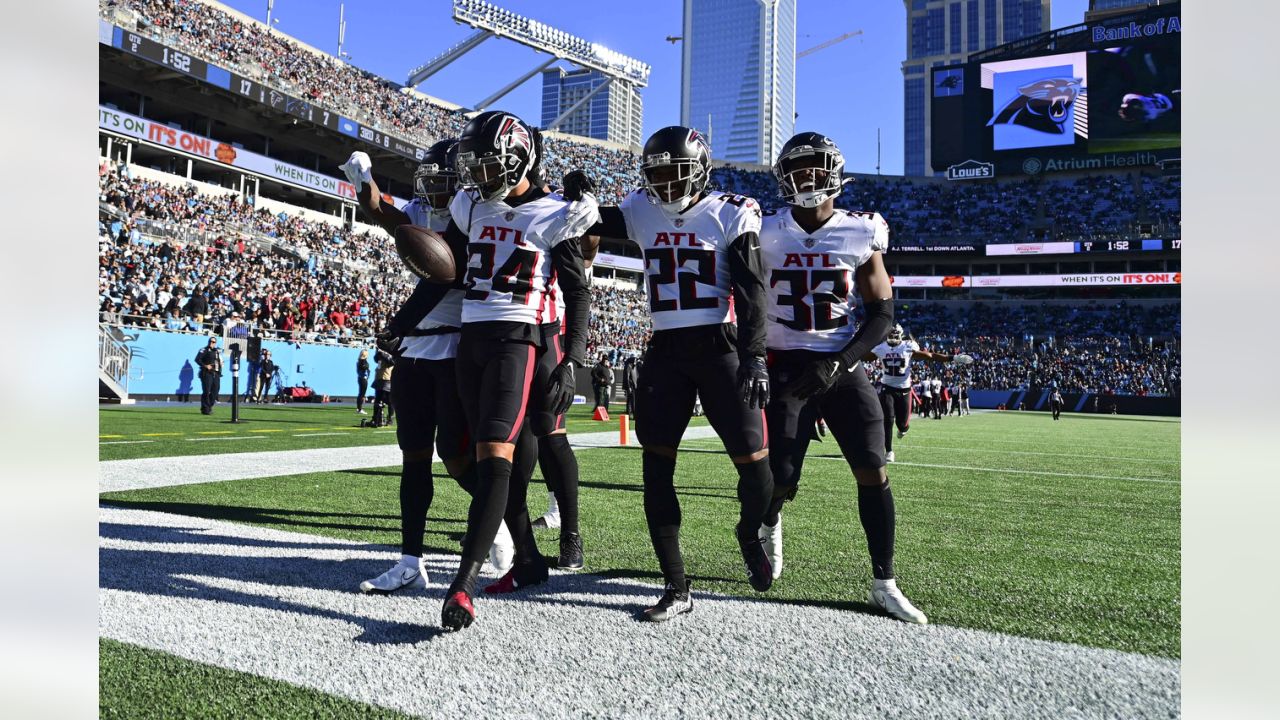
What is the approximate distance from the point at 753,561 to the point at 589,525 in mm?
1881

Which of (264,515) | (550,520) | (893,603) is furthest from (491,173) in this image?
(264,515)

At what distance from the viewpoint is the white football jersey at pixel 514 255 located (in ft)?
11.0

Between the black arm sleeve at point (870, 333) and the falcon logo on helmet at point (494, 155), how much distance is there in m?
1.59

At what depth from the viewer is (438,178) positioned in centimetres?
403

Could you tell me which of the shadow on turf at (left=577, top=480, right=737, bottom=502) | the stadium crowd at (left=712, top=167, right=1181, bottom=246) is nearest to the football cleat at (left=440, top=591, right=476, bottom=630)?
the shadow on turf at (left=577, top=480, right=737, bottom=502)

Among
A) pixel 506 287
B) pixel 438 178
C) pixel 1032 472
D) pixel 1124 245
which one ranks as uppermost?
pixel 1124 245

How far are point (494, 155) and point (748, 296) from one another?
120 cm

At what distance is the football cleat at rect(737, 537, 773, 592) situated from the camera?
339 centimetres

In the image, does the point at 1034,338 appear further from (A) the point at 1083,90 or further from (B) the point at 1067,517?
(B) the point at 1067,517

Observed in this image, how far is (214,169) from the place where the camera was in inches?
1289

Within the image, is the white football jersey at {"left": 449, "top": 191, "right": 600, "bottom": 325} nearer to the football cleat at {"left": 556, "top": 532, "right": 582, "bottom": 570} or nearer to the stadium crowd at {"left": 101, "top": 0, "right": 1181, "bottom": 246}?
the football cleat at {"left": 556, "top": 532, "right": 582, "bottom": 570}

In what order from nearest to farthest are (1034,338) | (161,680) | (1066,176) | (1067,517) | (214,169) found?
(161,680) < (1067,517) < (214,169) < (1034,338) < (1066,176)

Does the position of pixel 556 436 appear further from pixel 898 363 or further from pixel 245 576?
pixel 898 363
